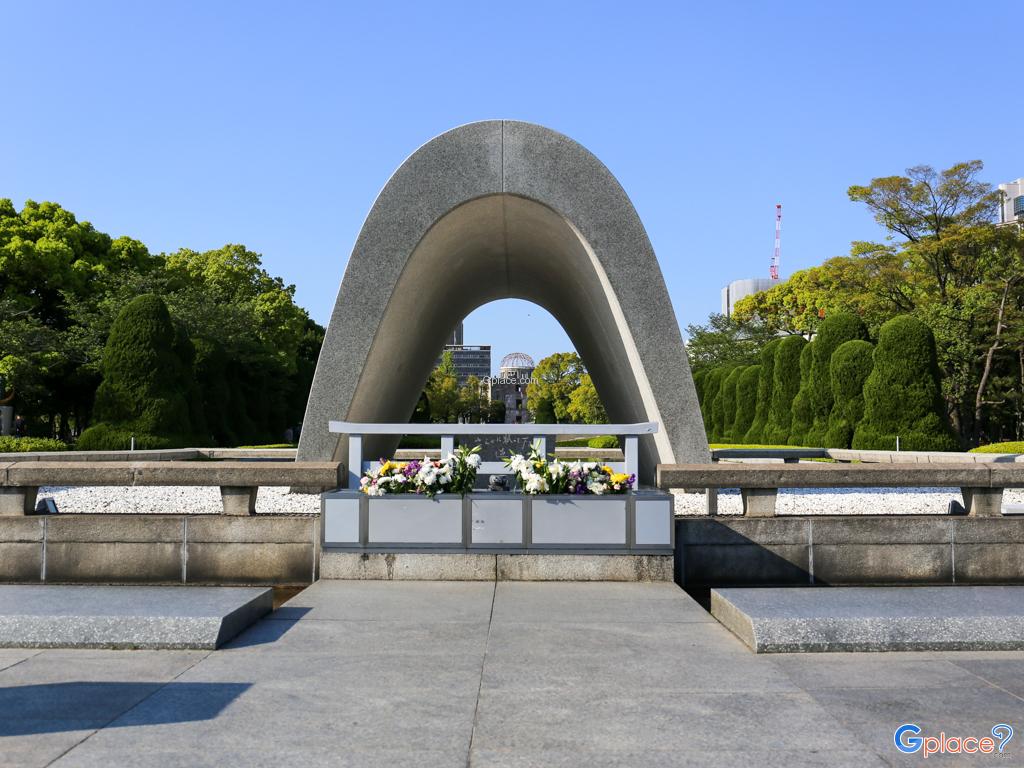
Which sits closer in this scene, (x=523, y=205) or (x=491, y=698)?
(x=491, y=698)

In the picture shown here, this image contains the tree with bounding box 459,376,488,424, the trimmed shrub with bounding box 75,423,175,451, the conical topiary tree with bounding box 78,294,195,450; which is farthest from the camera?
the tree with bounding box 459,376,488,424

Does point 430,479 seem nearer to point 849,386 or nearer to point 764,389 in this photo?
point 849,386

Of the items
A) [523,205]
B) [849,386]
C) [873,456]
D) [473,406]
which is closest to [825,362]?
[849,386]

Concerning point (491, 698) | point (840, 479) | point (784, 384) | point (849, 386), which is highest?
point (784, 384)

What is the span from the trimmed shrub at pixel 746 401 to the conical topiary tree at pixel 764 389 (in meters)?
2.07

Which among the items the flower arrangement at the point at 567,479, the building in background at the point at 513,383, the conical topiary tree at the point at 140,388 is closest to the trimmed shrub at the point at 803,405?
the conical topiary tree at the point at 140,388

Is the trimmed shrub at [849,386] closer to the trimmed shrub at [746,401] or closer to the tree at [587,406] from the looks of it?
Result: the trimmed shrub at [746,401]

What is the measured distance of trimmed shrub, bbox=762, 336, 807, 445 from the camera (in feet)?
114

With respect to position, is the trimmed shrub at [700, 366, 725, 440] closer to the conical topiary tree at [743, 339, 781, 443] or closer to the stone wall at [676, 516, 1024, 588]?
the conical topiary tree at [743, 339, 781, 443]

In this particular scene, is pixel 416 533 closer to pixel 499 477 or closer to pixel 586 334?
pixel 499 477

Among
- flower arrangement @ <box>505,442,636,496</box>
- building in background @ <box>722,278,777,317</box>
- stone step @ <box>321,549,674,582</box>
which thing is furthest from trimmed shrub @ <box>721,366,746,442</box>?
building in background @ <box>722,278,777,317</box>

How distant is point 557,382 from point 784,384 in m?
49.0

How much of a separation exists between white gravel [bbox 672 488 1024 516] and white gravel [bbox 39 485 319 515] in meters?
5.51

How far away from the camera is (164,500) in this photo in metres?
13.6
